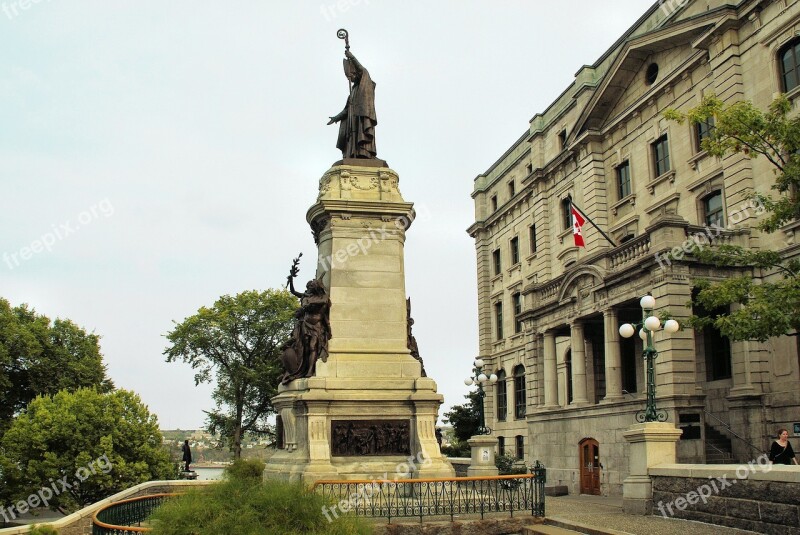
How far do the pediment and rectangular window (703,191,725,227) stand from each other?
594 centimetres

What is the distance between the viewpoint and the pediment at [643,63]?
1283 inches

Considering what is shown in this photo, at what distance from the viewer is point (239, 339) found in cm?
5341

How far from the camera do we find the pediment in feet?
107

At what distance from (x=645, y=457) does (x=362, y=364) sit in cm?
616

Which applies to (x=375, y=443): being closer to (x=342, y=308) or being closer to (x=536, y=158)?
(x=342, y=308)

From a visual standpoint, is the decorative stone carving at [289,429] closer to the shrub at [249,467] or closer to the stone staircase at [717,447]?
the shrub at [249,467]

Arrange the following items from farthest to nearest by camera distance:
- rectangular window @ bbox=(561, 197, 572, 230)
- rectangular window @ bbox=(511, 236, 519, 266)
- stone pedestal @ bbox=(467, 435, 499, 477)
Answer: rectangular window @ bbox=(511, 236, 519, 266) → rectangular window @ bbox=(561, 197, 572, 230) → stone pedestal @ bbox=(467, 435, 499, 477)

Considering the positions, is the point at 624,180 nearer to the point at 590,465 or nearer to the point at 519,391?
the point at 590,465

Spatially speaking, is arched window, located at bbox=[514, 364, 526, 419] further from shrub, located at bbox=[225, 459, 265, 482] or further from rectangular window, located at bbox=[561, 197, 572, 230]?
shrub, located at bbox=[225, 459, 265, 482]

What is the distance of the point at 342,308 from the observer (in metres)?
17.1

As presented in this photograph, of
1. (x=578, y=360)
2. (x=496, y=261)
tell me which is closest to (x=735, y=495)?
(x=578, y=360)

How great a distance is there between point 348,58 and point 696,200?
62.5ft

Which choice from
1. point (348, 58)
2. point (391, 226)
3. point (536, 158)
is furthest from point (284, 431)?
point (536, 158)

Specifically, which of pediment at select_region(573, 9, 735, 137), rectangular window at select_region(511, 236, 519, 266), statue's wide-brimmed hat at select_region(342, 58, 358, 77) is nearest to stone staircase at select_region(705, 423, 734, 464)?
pediment at select_region(573, 9, 735, 137)
